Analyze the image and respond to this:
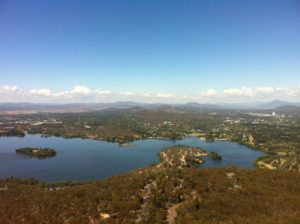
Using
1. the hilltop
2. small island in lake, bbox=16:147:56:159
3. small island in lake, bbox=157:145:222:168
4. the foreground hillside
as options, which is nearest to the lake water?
small island in lake, bbox=16:147:56:159

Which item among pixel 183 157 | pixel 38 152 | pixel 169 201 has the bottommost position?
pixel 38 152

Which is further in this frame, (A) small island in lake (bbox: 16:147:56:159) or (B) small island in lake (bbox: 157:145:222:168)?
(A) small island in lake (bbox: 16:147:56:159)

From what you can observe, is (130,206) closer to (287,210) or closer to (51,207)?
(51,207)

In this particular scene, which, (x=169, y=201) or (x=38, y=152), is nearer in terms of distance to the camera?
(x=169, y=201)

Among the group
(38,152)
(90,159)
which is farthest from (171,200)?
(38,152)

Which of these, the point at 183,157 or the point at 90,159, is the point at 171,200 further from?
the point at 90,159

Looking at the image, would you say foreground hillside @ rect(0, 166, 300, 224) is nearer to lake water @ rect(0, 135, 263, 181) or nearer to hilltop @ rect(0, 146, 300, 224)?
hilltop @ rect(0, 146, 300, 224)

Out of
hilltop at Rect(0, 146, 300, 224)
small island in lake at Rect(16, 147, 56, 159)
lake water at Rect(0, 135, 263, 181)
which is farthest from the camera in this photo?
small island in lake at Rect(16, 147, 56, 159)
